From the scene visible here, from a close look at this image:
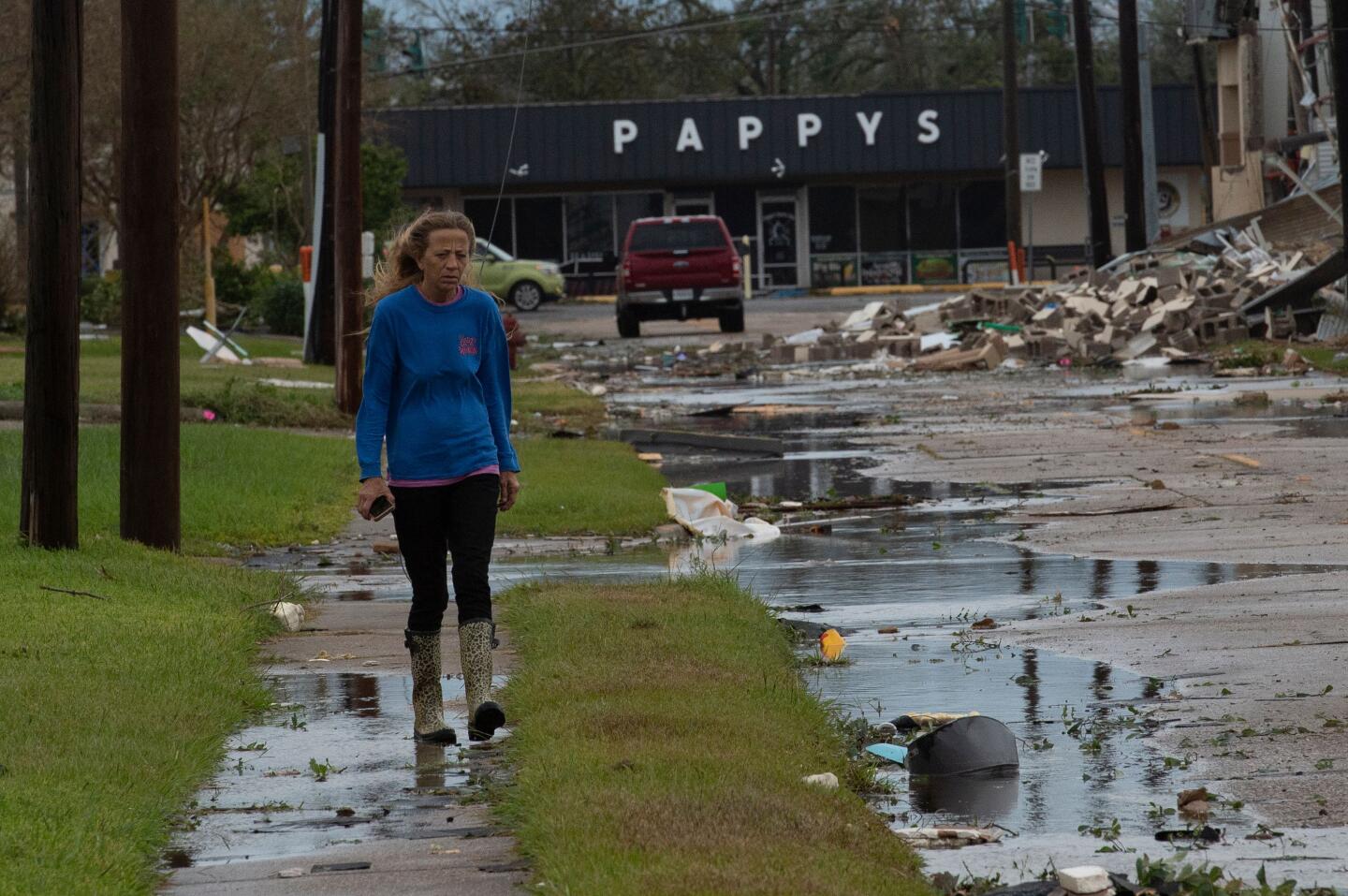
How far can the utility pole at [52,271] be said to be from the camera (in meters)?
9.93

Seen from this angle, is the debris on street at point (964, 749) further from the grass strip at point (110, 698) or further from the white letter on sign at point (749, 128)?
the white letter on sign at point (749, 128)

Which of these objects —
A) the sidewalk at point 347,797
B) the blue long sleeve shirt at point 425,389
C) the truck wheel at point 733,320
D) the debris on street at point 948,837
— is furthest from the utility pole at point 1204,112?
the debris on street at point 948,837

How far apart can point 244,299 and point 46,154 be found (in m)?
32.8

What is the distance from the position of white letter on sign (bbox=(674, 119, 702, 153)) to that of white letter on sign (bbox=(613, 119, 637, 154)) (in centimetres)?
130

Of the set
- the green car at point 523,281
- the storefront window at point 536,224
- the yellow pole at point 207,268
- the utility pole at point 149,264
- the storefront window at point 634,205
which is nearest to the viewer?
the utility pole at point 149,264

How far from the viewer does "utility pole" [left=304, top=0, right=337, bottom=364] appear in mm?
25047

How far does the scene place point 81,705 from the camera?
6.80 metres

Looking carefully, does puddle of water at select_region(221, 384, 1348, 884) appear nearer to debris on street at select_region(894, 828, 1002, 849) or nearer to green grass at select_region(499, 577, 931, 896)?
debris on street at select_region(894, 828, 1002, 849)

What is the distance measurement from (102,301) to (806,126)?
24.0 meters

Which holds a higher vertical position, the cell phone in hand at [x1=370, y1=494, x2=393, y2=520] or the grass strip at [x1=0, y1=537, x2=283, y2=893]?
the cell phone in hand at [x1=370, y1=494, x2=393, y2=520]

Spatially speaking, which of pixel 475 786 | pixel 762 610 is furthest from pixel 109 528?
pixel 475 786

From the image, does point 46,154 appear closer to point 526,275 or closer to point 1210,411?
point 1210,411

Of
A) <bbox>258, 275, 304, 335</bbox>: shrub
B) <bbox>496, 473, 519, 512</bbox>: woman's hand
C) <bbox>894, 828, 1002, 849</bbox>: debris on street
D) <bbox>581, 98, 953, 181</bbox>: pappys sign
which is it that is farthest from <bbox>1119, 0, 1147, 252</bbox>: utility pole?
<bbox>894, 828, 1002, 849</bbox>: debris on street

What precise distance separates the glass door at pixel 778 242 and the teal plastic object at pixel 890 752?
54.0 m
